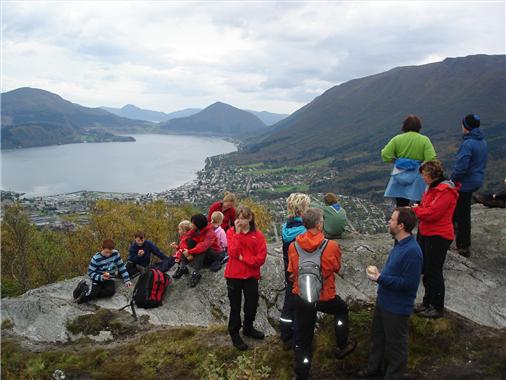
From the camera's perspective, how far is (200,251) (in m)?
11.0

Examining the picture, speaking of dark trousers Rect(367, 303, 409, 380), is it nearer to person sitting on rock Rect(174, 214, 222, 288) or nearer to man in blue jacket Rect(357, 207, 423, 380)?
man in blue jacket Rect(357, 207, 423, 380)

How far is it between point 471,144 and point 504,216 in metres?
5.92

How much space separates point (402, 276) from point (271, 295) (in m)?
5.96

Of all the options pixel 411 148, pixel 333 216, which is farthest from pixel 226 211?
pixel 411 148

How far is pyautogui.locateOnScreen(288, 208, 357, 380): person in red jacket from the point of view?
5723mm

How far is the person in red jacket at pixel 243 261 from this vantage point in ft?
22.6

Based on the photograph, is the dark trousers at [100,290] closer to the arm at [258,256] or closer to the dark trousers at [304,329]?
the arm at [258,256]

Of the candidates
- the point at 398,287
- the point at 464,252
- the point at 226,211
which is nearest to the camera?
the point at 398,287

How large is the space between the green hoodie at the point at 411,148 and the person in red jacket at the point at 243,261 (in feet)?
14.4

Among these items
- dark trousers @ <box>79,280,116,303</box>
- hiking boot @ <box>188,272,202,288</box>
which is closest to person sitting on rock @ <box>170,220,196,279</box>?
hiking boot @ <box>188,272,202,288</box>

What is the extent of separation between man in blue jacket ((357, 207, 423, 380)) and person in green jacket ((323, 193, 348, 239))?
549 cm

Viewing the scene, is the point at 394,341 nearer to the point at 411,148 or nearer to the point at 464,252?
the point at 411,148

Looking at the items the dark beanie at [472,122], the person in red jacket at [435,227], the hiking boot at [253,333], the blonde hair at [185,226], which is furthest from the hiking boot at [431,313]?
the blonde hair at [185,226]

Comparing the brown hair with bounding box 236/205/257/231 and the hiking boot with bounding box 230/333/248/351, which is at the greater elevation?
the brown hair with bounding box 236/205/257/231
